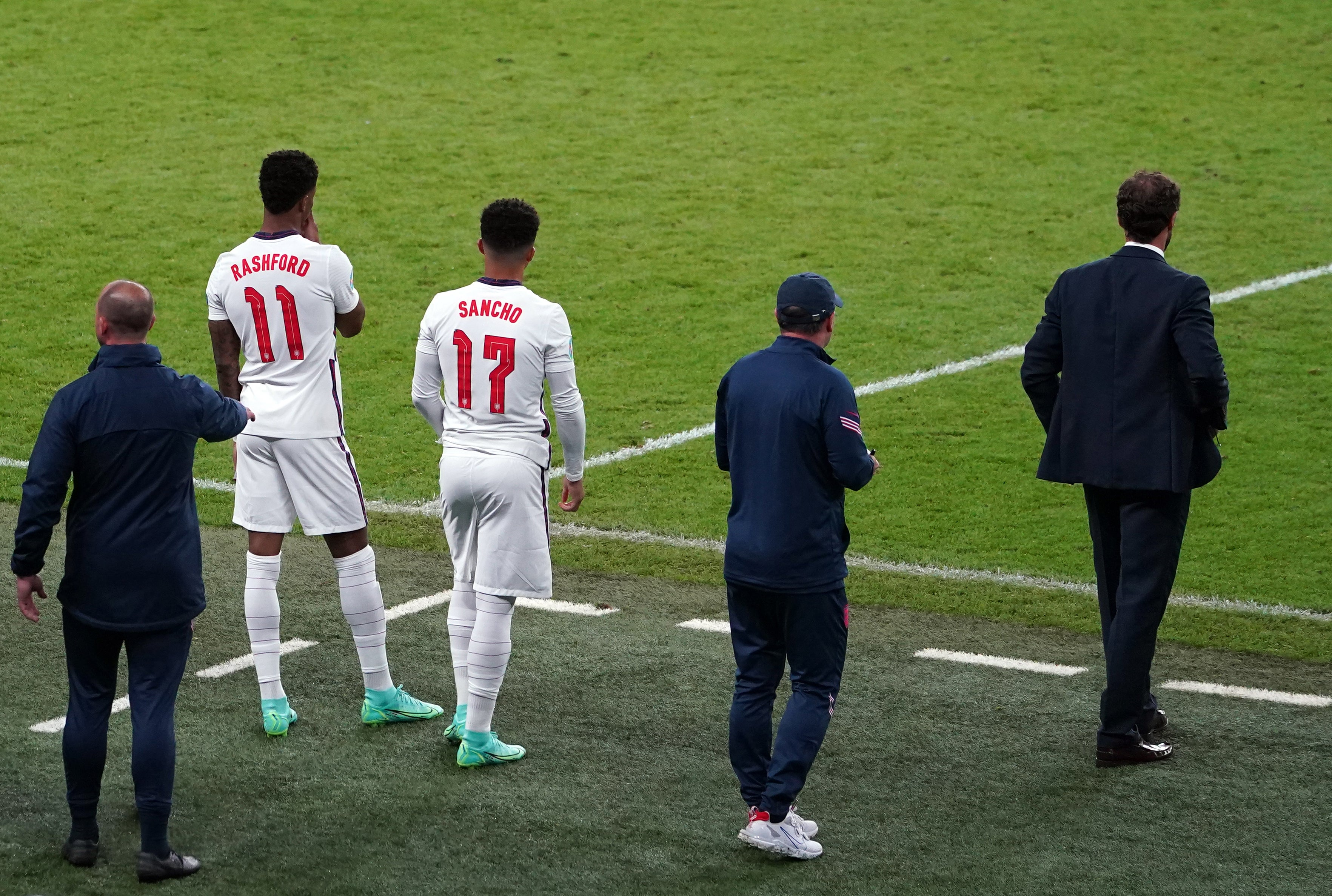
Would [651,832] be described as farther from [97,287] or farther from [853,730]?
[97,287]

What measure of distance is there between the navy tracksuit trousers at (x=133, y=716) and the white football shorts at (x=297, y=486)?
1.09 metres

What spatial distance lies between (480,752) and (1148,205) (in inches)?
116

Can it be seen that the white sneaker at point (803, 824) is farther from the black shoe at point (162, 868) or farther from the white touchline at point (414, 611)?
the white touchline at point (414, 611)

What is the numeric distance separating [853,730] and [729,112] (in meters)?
12.2

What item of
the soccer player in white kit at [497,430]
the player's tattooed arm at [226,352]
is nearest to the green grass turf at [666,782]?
the soccer player in white kit at [497,430]

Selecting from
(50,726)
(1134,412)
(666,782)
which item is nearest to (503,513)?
(666,782)

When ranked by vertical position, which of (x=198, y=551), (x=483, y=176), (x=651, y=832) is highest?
(x=483, y=176)

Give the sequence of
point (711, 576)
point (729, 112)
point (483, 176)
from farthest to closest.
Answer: point (729, 112), point (483, 176), point (711, 576)

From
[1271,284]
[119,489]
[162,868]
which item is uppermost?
[1271,284]

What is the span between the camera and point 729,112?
17344mm

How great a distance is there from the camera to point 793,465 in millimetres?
4848

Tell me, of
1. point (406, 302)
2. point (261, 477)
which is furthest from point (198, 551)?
point (406, 302)

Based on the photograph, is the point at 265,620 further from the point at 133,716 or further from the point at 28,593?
the point at 28,593

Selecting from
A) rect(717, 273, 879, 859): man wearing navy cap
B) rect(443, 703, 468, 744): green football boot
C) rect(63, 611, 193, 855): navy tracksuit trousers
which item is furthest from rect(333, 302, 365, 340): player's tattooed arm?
rect(717, 273, 879, 859): man wearing navy cap
